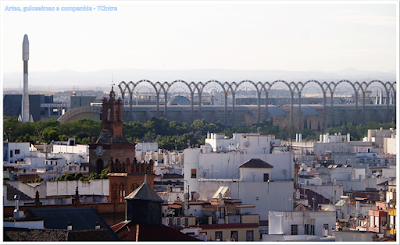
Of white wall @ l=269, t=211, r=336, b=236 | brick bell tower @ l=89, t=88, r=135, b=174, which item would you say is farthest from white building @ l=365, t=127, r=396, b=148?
white wall @ l=269, t=211, r=336, b=236

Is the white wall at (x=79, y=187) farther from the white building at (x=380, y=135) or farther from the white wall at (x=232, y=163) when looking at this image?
the white building at (x=380, y=135)

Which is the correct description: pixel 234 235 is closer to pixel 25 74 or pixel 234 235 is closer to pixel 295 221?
pixel 295 221

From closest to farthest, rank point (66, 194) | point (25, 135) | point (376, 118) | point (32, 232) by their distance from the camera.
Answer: point (32, 232) < point (66, 194) < point (25, 135) < point (376, 118)

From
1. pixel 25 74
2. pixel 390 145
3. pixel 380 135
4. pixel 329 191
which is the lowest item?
pixel 329 191

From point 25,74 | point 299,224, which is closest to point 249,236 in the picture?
point 299,224

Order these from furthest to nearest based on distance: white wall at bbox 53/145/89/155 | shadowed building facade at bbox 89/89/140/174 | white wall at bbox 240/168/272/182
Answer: white wall at bbox 53/145/89/155 < shadowed building facade at bbox 89/89/140/174 < white wall at bbox 240/168/272/182

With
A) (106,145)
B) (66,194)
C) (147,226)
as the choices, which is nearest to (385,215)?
(147,226)

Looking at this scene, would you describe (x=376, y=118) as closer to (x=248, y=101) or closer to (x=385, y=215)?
(x=248, y=101)

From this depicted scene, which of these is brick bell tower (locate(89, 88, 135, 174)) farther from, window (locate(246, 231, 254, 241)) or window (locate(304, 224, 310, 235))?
window (locate(304, 224, 310, 235))
